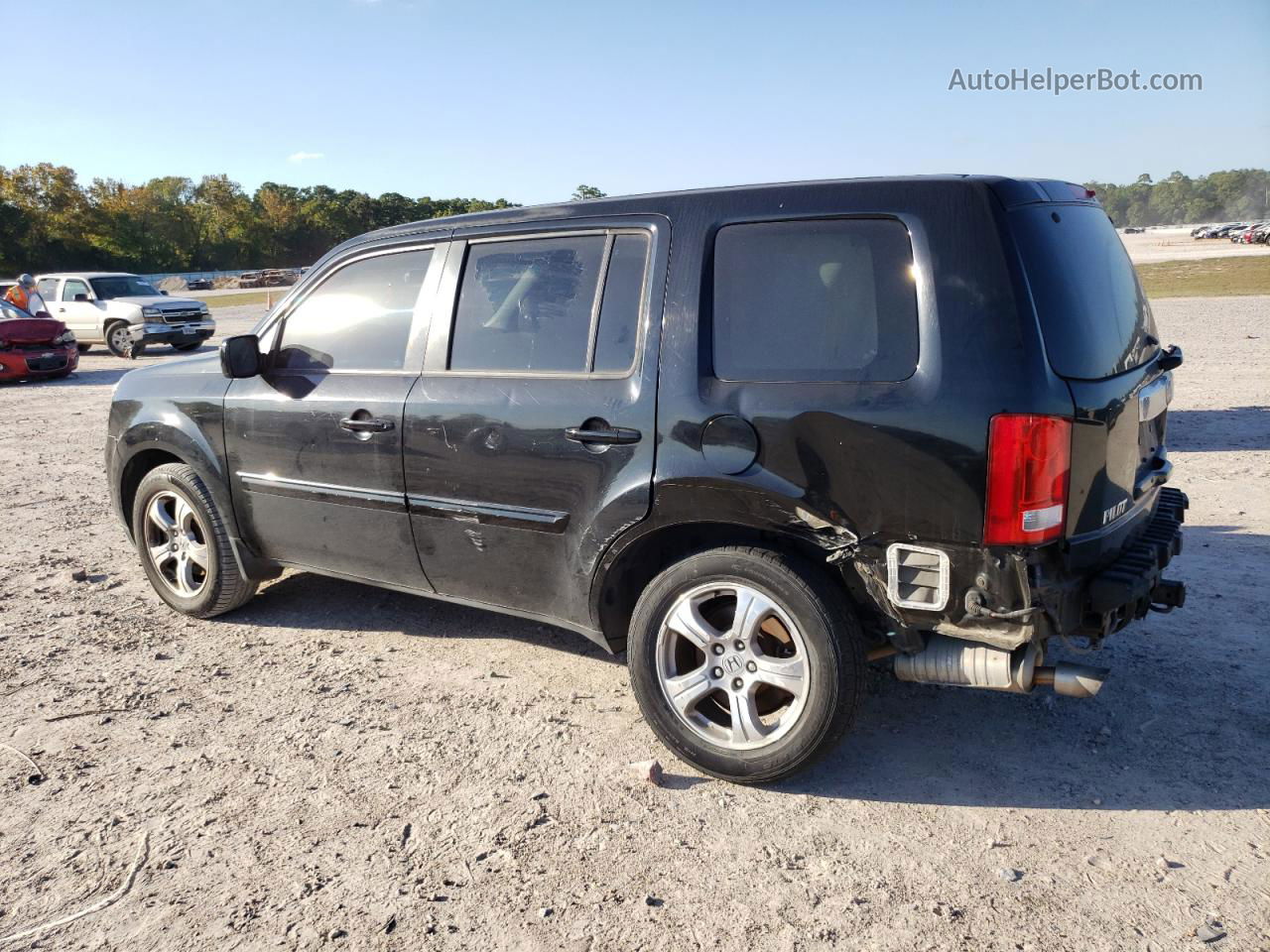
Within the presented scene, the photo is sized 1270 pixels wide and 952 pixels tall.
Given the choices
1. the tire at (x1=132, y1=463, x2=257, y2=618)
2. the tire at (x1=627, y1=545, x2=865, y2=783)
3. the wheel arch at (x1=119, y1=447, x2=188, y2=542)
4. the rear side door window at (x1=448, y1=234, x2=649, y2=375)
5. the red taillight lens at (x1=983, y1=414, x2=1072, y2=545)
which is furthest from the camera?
the wheel arch at (x1=119, y1=447, x2=188, y2=542)

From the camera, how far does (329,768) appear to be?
12.1 feet

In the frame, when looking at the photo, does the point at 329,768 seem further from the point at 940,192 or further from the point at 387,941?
the point at 940,192

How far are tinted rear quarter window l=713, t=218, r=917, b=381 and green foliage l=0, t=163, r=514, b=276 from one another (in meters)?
59.5

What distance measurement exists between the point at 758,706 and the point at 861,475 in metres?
1.00

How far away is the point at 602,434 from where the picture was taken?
144 inches

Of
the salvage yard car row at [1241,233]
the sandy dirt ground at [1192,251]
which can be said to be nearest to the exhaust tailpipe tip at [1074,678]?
the sandy dirt ground at [1192,251]

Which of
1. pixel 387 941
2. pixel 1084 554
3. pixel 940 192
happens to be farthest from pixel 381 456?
pixel 1084 554

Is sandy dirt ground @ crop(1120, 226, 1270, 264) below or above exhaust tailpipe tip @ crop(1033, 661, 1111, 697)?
above

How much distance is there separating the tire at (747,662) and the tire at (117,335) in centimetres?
2152

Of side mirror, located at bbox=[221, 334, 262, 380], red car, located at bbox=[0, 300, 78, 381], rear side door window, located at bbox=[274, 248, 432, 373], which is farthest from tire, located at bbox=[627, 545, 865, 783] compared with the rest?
red car, located at bbox=[0, 300, 78, 381]

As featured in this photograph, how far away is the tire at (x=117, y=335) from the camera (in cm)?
2167

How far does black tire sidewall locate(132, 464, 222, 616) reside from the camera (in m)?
5.09

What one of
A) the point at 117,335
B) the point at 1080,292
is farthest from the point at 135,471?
the point at 117,335

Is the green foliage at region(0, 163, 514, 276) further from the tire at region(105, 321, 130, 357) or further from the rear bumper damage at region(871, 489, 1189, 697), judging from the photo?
the rear bumper damage at region(871, 489, 1189, 697)
